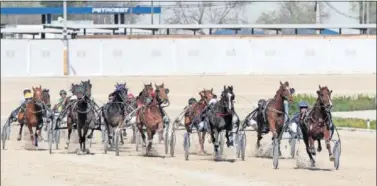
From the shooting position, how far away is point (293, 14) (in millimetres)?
54750

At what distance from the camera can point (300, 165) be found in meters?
20.0

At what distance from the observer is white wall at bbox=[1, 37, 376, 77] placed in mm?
46688

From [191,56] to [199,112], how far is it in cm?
2577

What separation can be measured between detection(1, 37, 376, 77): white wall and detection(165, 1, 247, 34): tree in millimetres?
2504

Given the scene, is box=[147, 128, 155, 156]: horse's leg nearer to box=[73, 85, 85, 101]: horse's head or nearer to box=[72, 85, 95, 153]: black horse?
box=[72, 85, 95, 153]: black horse

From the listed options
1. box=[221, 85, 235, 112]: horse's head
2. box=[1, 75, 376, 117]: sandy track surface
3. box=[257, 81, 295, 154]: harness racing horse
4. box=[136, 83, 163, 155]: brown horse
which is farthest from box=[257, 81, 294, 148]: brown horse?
box=[1, 75, 376, 117]: sandy track surface

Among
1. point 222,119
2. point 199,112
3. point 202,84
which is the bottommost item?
point 222,119

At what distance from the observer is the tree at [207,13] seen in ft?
165

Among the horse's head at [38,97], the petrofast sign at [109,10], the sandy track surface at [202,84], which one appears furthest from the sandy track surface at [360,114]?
the petrofast sign at [109,10]

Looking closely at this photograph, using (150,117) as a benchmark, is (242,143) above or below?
below

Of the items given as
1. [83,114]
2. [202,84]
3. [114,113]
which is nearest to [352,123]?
[114,113]

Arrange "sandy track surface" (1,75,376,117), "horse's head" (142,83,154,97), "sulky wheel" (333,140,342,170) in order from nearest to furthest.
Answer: "sulky wheel" (333,140,342,170)
"horse's head" (142,83,154,97)
"sandy track surface" (1,75,376,117)

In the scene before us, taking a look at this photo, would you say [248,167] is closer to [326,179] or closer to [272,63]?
[326,179]

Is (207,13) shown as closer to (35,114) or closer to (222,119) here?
(35,114)
